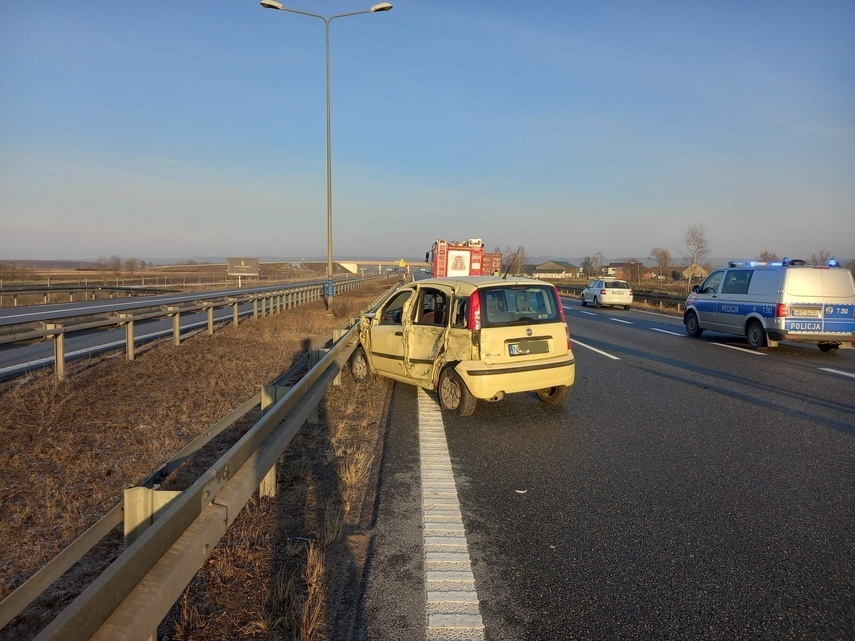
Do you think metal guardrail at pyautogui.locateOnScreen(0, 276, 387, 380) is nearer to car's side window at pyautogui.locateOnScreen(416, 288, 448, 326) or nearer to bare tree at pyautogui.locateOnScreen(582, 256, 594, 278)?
car's side window at pyautogui.locateOnScreen(416, 288, 448, 326)

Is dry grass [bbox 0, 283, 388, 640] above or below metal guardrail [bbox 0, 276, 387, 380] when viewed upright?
below

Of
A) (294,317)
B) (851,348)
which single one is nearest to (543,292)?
(851,348)

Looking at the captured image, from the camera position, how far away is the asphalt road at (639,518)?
3.16 meters

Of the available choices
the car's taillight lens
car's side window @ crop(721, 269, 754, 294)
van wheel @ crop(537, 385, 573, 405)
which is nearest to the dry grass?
the car's taillight lens

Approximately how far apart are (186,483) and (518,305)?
435 cm

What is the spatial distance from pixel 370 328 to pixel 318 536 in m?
5.73

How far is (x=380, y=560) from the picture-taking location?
3760mm

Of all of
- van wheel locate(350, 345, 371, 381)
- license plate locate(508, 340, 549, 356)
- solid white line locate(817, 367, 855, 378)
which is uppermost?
license plate locate(508, 340, 549, 356)

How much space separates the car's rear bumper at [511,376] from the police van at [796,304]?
8.34 meters

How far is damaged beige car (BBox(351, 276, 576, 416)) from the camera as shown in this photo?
7363 millimetres

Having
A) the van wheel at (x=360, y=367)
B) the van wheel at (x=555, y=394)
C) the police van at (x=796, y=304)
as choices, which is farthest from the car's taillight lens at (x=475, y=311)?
the police van at (x=796, y=304)

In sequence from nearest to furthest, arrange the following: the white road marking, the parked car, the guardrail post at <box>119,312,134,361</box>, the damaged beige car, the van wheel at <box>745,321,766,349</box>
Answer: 1. the white road marking
2. the damaged beige car
3. the guardrail post at <box>119,312,134,361</box>
4. the van wheel at <box>745,321,766,349</box>
5. the parked car

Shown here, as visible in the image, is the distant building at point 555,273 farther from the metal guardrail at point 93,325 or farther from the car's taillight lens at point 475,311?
the car's taillight lens at point 475,311

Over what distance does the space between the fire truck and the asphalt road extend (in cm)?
1954
